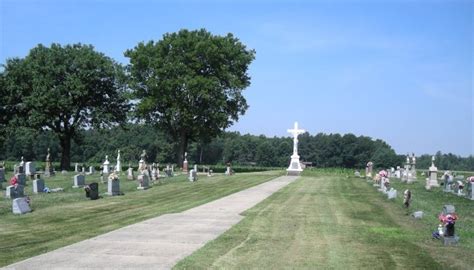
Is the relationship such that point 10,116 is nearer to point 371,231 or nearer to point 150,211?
point 150,211

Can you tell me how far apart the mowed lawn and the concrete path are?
0.43 metres

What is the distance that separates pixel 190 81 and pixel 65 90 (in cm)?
1285

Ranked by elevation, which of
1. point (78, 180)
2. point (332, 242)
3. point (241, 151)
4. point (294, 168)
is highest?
point (241, 151)

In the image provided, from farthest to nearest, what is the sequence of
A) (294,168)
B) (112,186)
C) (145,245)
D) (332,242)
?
(294,168) → (112,186) → (332,242) → (145,245)

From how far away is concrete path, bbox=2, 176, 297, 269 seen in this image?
8914 mm

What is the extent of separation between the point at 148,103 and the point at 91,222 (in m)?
40.3

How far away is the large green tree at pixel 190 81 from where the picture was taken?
178 feet

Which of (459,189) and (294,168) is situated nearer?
(459,189)

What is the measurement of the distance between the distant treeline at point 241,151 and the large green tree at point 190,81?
47.2m

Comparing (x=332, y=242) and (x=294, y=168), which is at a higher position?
(x=294, y=168)

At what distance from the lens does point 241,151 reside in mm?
136375

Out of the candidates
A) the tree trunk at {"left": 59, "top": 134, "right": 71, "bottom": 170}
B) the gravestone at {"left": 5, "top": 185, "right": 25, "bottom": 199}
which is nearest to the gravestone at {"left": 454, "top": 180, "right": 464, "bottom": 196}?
the gravestone at {"left": 5, "top": 185, "right": 25, "bottom": 199}

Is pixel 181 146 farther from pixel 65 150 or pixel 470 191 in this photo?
pixel 470 191

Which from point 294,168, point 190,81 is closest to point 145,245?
point 294,168
